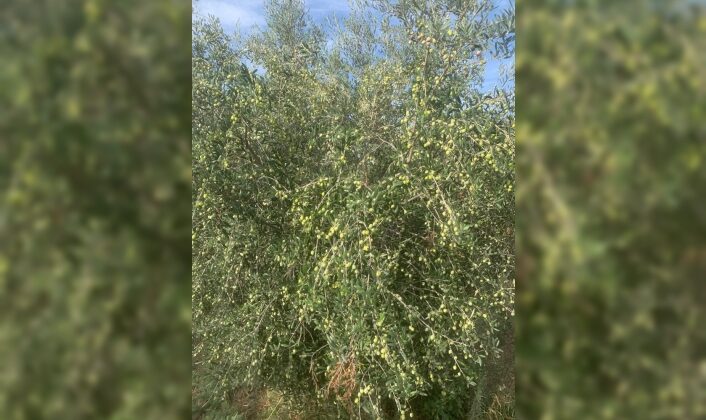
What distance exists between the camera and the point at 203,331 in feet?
13.7
